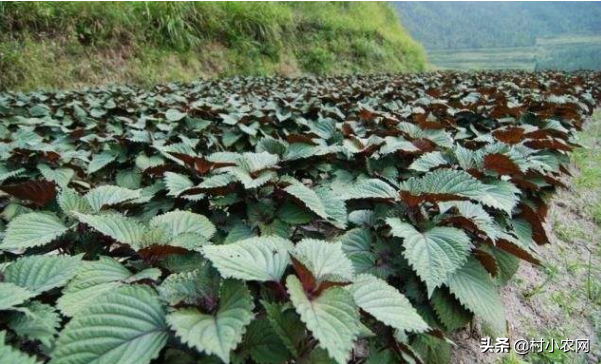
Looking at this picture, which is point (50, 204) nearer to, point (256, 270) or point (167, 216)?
point (167, 216)

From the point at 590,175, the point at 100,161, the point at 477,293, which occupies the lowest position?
the point at 590,175

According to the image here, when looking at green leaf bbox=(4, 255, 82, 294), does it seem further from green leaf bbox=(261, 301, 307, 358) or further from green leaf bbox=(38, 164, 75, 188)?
green leaf bbox=(38, 164, 75, 188)

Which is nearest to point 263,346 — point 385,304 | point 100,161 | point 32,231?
point 385,304

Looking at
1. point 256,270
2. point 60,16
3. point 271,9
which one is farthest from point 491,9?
point 256,270

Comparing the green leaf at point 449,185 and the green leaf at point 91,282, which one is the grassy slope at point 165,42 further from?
the green leaf at point 449,185

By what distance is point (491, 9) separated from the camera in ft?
309

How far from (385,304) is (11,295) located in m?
0.80

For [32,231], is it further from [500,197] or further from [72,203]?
[500,197]

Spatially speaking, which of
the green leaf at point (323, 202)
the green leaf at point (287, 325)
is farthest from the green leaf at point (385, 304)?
the green leaf at point (323, 202)

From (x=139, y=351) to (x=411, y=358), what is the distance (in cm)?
72

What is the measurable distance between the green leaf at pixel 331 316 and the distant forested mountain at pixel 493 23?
7091cm

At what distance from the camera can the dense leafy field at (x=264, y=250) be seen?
0.90m

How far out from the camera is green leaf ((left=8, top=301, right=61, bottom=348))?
93cm

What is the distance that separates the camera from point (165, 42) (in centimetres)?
1016
